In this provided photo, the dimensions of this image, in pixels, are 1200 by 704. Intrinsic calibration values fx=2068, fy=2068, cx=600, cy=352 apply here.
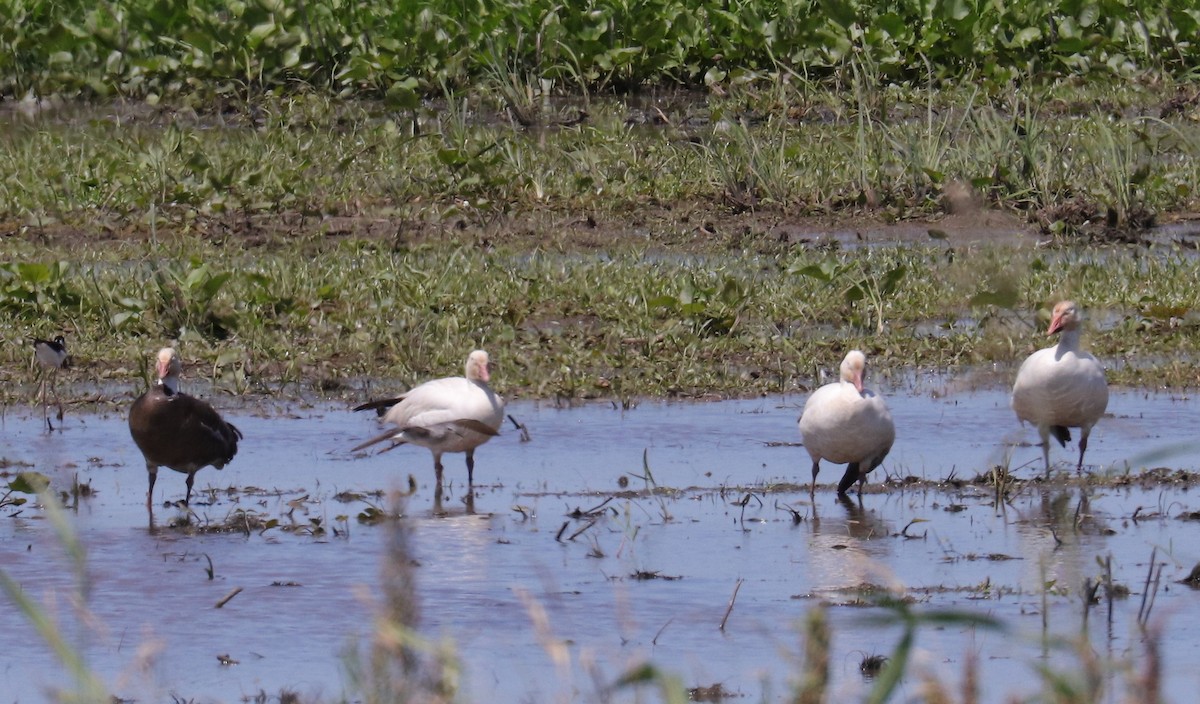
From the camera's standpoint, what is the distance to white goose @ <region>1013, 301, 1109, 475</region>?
7254mm

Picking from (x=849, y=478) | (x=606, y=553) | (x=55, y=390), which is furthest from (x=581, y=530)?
(x=55, y=390)

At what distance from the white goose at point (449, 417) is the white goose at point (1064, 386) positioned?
185 cm

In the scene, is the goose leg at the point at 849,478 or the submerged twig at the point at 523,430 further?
the submerged twig at the point at 523,430

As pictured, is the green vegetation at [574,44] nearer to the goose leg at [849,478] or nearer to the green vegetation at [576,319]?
the green vegetation at [576,319]

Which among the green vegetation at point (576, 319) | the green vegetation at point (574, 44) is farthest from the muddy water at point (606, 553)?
the green vegetation at point (574, 44)

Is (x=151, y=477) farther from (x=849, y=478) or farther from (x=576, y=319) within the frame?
(x=576, y=319)

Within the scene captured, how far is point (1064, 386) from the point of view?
727 centimetres

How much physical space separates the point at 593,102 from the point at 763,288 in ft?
19.5

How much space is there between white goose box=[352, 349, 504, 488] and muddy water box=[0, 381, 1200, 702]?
153mm

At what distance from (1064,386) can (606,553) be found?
2123 mm

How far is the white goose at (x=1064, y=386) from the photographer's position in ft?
23.8

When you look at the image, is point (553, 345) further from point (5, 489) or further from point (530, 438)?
point (5, 489)

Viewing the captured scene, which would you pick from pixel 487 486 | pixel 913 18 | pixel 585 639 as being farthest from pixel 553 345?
pixel 913 18

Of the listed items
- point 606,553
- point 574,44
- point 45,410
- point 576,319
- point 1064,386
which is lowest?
point 606,553
